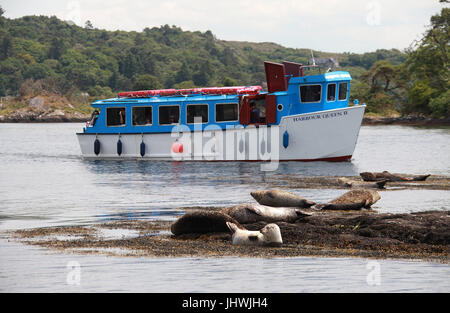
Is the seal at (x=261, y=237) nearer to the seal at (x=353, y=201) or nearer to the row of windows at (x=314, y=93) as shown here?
the seal at (x=353, y=201)

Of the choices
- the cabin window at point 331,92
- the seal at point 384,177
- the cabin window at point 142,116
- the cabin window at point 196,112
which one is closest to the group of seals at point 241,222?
Result: the seal at point 384,177

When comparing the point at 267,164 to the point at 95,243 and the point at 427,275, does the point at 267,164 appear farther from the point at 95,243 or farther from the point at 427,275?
the point at 427,275

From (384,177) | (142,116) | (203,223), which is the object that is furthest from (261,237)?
(142,116)

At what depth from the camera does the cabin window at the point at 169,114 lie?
40594 mm

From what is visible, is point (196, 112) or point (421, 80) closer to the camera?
point (196, 112)

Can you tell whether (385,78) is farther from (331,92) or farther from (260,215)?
(260,215)

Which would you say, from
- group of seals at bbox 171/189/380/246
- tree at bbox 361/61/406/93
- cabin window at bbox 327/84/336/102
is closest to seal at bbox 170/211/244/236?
group of seals at bbox 171/189/380/246

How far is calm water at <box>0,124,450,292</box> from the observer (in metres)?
12.2

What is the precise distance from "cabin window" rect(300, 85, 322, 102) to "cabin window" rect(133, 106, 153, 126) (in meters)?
8.61

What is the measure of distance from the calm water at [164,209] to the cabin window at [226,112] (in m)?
2.43

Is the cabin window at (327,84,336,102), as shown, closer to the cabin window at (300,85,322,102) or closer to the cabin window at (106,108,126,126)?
the cabin window at (300,85,322,102)

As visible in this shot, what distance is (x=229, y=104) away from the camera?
129 ft

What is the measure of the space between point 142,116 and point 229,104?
17.2 feet
